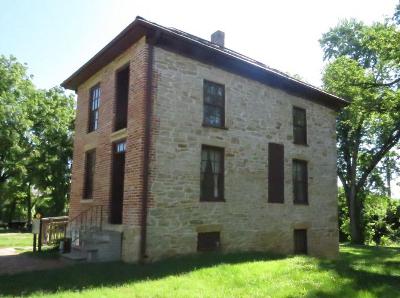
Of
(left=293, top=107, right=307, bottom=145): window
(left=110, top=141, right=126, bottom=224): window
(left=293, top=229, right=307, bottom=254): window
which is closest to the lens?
(left=110, top=141, right=126, bottom=224): window

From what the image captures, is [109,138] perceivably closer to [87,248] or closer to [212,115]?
[212,115]

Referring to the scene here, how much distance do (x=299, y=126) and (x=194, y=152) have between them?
6.38 m

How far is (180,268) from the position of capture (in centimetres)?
980

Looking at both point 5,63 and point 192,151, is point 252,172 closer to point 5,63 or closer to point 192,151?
point 192,151

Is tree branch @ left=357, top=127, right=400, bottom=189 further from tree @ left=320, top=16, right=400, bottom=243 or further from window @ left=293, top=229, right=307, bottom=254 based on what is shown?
window @ left=293, top=229, right=307, bottom=254

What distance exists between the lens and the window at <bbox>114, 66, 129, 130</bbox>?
13.7 metres

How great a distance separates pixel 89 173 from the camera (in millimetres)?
15195

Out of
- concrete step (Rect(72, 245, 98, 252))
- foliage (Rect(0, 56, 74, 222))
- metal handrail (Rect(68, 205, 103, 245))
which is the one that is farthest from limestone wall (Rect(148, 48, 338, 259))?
foliage (Rect(0, 56, 74, 222))

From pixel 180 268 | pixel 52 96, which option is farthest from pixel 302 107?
pixel 52 96

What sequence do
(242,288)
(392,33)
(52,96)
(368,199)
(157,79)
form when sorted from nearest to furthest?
(242,288) < (157,79) < (392,33) < (368,199) < (52,96)

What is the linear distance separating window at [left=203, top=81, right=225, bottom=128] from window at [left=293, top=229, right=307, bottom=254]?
5755mm

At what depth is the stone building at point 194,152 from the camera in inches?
454

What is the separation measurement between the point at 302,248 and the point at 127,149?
8550mm

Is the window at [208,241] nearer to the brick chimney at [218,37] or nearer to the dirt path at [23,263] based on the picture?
the dirt path at [23,263]
